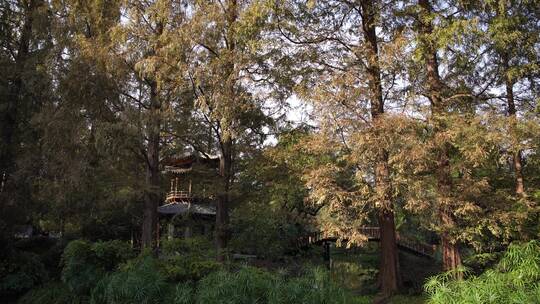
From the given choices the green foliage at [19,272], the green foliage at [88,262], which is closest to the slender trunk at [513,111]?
the green foliage at [88,262]

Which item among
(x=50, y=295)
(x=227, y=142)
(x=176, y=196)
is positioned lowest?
(x=50, y=295)

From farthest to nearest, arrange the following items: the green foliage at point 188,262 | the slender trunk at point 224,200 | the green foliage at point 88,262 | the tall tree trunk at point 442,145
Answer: the slender trunk at point 224,200, the green foliage at point 88,262, the tall tree trunk at point 442,145, the green foliage at point 188,262

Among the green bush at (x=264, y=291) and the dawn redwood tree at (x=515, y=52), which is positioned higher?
the dawn redwood tree at (x=515, y=52)

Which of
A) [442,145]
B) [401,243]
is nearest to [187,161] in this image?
[401,243]

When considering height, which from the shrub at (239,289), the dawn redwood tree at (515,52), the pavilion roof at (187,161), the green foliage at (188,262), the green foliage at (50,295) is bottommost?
the green foliage at (50,295)

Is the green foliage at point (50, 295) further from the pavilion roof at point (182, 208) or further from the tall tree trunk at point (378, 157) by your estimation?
the tall tree trunk at point (378, 157)

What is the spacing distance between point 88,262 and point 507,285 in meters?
9.87

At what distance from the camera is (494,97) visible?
13219 millimetres

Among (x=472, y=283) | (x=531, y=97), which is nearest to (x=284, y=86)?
(x=531, y=97)

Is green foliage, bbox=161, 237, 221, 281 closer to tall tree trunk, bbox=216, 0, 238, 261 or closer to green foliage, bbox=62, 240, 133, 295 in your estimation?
tall tree trunk, bbox=216, 0, 238, 261

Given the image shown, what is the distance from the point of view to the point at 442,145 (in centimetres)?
1083

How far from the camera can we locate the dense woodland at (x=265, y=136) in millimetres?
10602

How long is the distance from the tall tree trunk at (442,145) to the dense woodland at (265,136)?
57 mm

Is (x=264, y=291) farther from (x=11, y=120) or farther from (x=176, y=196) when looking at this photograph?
(x=176, y=196)
